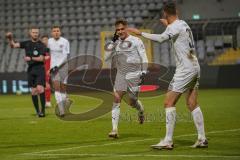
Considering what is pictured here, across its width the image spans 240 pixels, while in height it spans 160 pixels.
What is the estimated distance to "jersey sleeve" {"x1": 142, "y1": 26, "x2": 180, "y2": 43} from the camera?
10.9 meters

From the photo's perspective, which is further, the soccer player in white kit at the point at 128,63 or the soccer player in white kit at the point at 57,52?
the soccer player in white kit at the point at 57,52

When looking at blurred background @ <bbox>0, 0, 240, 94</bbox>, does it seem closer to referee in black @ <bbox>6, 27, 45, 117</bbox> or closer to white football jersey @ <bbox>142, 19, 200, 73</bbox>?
referee in black @ <bbox>6, 27, 45, 117</bbox>

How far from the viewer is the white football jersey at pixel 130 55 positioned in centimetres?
1407

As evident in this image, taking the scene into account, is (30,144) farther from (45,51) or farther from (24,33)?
(24,33)

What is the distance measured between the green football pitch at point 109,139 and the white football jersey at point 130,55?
4.46 ft

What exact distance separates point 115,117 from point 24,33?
25.5 m

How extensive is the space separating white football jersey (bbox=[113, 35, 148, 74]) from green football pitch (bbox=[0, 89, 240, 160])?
136cm

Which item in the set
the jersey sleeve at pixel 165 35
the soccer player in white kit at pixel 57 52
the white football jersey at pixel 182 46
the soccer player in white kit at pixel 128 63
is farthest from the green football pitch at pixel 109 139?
the jersey sleeve at pixel 165 35

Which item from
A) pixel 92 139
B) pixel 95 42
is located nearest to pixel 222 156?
pixel 92 139

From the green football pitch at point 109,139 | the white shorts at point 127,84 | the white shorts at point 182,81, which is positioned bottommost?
the green football pitch at point 109,139

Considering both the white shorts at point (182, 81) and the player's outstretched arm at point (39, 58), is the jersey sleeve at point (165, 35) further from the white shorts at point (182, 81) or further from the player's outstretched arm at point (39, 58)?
the player's outstretched arm at point (39, 58)

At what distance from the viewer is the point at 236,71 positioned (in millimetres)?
31734

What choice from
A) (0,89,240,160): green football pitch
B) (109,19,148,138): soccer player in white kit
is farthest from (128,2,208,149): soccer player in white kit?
(109,19,148,138): soccer player in white kit

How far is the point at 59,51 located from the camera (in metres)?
20.0
